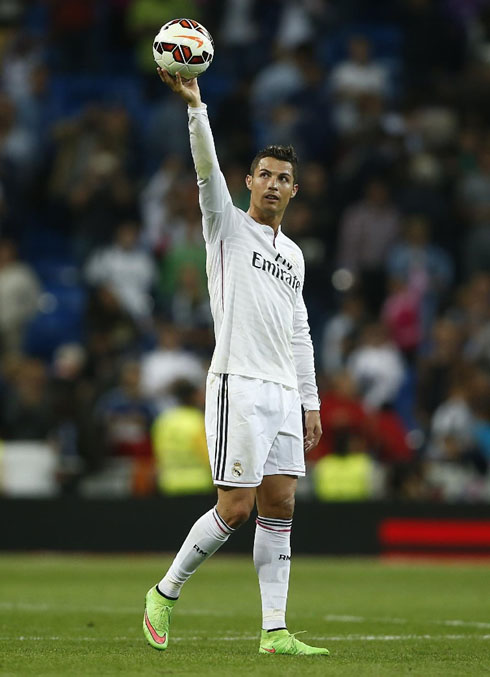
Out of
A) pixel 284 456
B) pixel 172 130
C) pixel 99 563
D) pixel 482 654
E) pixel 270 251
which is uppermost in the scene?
pixel 172 130

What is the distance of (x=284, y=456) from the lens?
738 cm

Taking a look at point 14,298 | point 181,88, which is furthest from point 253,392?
point 14,298

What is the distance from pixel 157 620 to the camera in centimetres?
727

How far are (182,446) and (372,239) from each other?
12.1ft

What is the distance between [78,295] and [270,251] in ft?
34.5

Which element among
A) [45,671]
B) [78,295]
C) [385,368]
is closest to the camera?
[45,671]

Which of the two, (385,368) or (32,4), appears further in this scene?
(32,4)

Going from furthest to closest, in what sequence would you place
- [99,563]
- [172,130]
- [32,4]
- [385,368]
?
[32,4], [172,130], [385,368], [99,563]

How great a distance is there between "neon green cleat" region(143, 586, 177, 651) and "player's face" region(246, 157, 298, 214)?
1959 millimetres

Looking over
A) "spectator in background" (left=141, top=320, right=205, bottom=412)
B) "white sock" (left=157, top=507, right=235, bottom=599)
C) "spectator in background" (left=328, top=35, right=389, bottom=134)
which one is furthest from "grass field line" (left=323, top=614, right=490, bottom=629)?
"spectator in background" (left=328, top=35, right=389, bottom=134)

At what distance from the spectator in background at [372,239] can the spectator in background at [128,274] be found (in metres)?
2.25

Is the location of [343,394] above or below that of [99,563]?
above

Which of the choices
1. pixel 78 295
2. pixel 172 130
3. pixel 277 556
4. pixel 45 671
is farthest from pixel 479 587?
pixel 172 130

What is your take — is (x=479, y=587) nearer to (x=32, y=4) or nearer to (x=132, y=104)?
(x=132, y=104)
